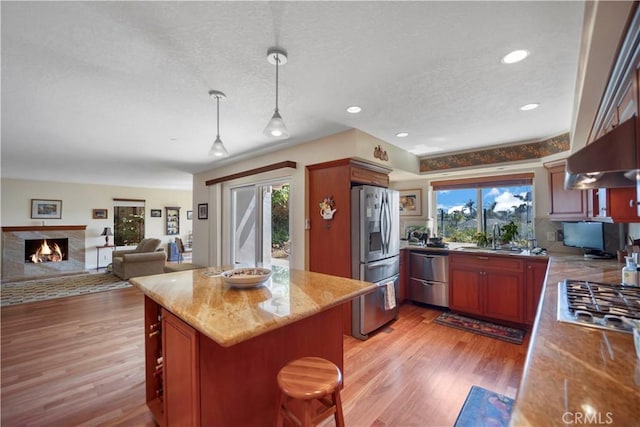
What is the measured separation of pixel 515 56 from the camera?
66.4 inches

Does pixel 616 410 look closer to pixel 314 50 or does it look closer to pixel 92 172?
pixel 314 50

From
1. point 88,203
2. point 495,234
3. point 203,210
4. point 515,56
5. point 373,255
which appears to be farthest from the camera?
point 88,203

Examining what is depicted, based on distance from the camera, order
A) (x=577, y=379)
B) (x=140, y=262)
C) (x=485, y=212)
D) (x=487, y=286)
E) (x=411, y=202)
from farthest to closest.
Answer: (x=140, y=262) → (x=411, y=202) → (x=485, y=212) → (x=487, y=286) → (x=577, y=379)

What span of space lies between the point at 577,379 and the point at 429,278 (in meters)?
3.13

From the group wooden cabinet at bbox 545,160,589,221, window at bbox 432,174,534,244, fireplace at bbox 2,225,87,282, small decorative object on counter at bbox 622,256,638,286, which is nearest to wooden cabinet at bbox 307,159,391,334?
window at bbox 432,174,534,244

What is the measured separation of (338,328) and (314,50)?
5.91 feet

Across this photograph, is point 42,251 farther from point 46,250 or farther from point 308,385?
point 308,385

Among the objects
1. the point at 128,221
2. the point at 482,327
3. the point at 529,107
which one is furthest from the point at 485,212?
the point at 128,221

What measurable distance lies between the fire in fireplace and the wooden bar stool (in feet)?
27.2

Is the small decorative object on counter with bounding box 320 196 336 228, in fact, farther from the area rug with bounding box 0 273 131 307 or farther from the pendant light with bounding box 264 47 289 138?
the area rug with bounding box 0 273 131 307

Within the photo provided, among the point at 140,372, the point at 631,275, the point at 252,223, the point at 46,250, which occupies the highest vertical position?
the point at 252,223

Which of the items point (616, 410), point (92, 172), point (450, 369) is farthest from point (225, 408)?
point (92, 172)

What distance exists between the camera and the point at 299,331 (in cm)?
169

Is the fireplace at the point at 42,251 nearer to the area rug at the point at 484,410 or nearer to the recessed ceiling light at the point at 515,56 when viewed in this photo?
the area rug at the point at 484,410
